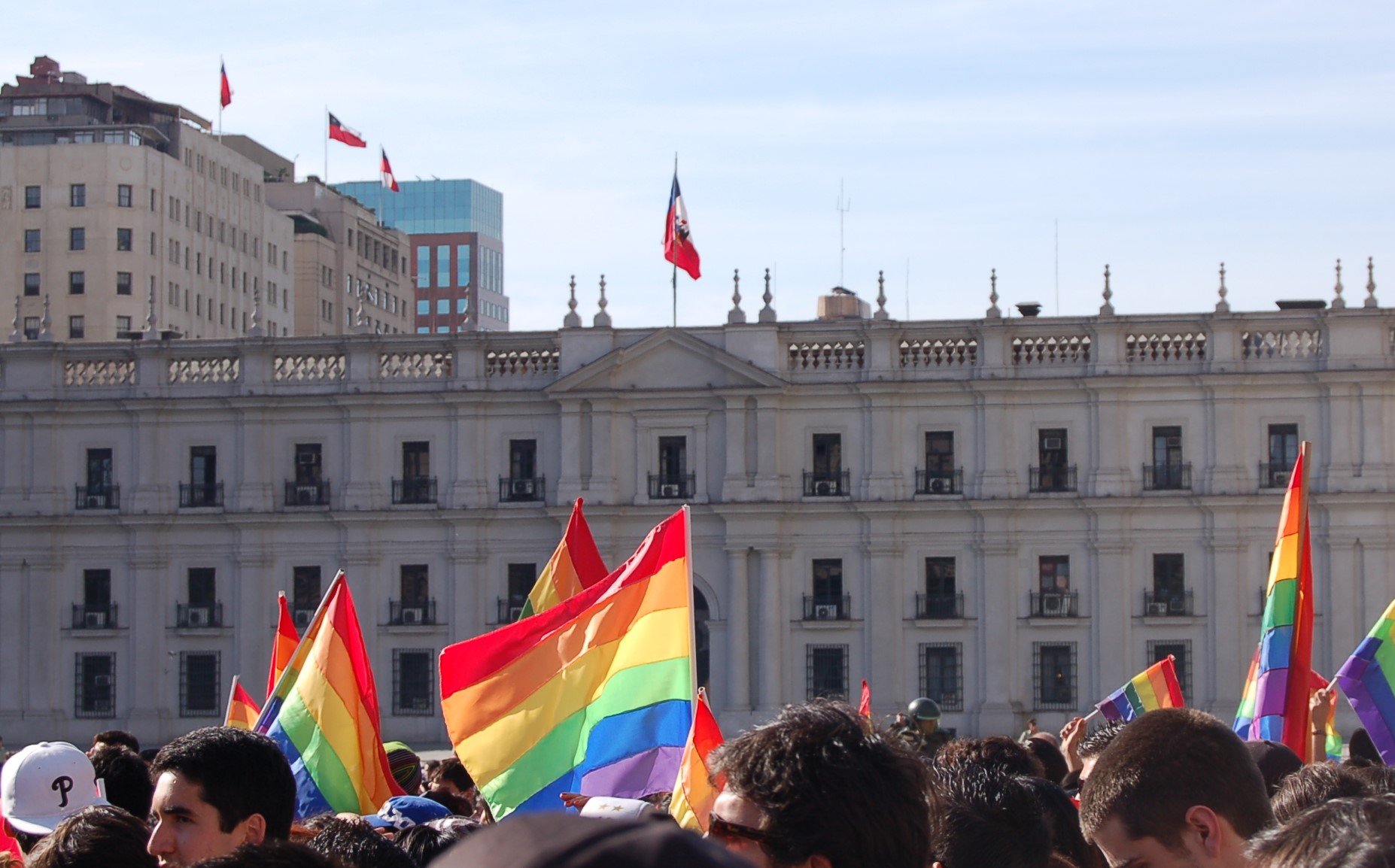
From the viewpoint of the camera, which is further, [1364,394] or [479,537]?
[479,537]

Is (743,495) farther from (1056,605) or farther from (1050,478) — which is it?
(1056,605)

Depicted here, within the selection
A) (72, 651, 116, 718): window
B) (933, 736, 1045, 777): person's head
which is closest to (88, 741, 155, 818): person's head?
(933, 736, 1045, 777): person's head

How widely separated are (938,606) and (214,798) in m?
40.4

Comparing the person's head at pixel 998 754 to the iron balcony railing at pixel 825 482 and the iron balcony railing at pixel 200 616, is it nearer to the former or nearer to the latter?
the iron balcony railing at pixel 825 482

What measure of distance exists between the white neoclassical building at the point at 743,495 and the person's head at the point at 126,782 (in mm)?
36382

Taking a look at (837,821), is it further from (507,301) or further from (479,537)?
(507,301)

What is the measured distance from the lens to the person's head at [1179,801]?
19.6 ft

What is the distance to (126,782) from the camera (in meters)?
9.84

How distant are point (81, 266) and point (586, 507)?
4370cm

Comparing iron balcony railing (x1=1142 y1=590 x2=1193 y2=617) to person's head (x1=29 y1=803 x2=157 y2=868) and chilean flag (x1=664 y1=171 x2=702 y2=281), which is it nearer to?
chilean flag (x1=664 y1=171 x2=702 y2=281)

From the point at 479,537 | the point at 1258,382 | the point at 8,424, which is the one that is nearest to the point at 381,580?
the point at 479,537

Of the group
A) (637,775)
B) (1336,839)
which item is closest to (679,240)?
(637,775)

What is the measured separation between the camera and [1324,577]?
45.7 m

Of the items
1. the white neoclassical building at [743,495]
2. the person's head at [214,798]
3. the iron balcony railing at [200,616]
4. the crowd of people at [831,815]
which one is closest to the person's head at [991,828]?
the crowd of people at [831,815]
